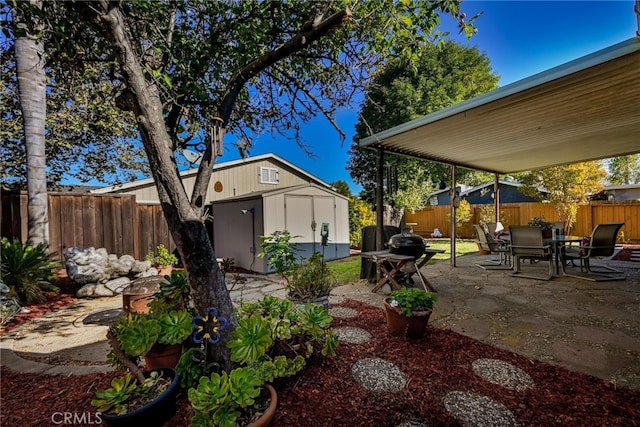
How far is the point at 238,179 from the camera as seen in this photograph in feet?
32.3

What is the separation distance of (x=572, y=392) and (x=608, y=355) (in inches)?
35.8

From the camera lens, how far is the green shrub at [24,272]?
148 inches

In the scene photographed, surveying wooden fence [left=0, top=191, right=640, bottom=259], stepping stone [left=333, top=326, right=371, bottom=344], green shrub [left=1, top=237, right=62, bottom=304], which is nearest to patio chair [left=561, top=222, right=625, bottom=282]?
stepping stone [left=333, top=326, right=371, bottom=344]

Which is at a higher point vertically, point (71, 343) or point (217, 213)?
point (217, 213)

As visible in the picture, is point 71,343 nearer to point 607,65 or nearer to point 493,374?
point 493,374

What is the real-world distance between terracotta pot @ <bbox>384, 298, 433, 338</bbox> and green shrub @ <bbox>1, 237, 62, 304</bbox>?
498 centimetres

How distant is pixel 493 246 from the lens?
251 inches

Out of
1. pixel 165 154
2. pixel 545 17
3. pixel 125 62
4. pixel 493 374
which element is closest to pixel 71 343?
pixel 165 154

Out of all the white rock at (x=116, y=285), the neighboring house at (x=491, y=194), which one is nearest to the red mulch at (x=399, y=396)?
the white rock at (x=116, y=285)

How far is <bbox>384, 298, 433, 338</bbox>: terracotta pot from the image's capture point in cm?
260

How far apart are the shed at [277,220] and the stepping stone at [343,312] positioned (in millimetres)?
2676

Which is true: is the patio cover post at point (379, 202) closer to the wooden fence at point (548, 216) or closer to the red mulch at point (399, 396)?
the red mulch at point (399, 396)

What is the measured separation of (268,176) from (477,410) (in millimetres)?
10112

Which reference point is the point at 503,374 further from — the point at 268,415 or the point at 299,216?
the point at 299,216
